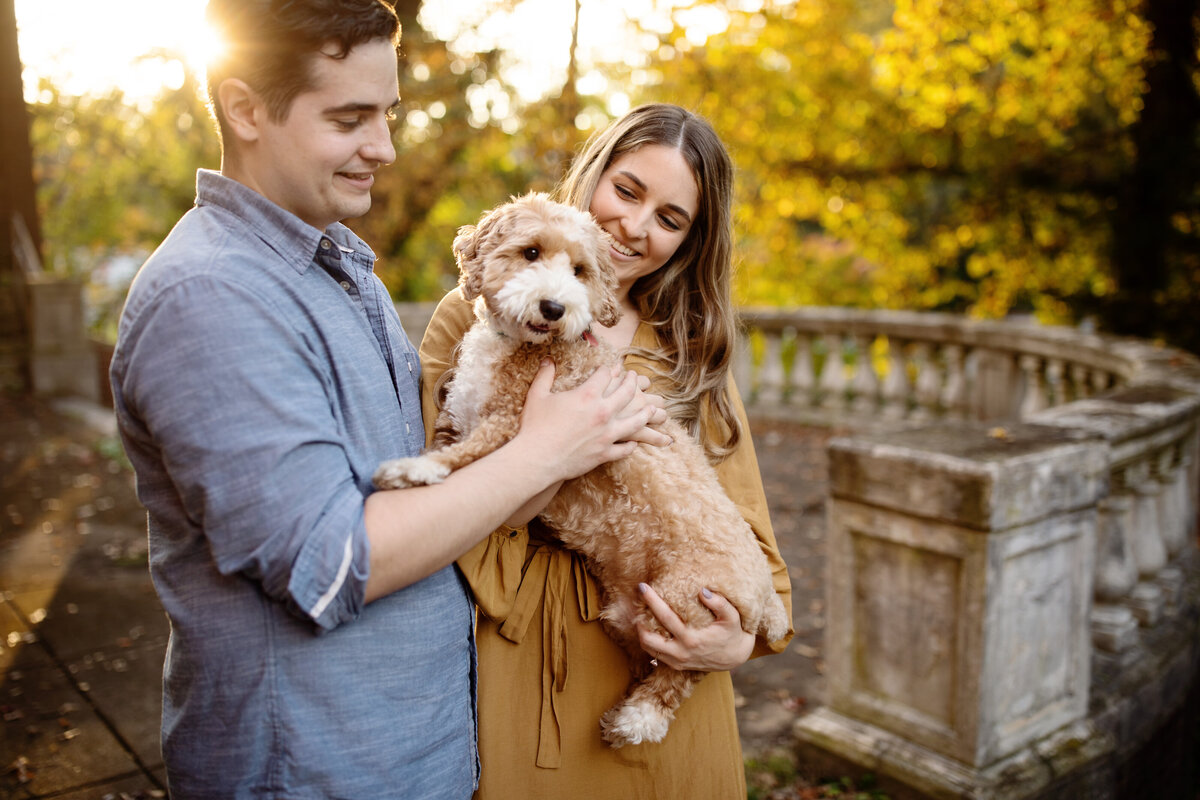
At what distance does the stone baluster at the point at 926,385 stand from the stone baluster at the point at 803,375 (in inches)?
52.9

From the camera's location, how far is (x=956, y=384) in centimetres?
925

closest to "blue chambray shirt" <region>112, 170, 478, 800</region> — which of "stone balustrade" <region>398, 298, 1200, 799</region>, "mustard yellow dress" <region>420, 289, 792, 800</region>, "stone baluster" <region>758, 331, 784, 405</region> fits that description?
"mustard yellow dress" <region>420, 289, 792, 800</region>

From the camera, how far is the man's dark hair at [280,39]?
1412 millimetres

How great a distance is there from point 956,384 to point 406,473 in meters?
8.76

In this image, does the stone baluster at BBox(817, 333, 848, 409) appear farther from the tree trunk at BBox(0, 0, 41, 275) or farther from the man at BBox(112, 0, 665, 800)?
the tree trunk at BBox(0, 0, 41, 275)

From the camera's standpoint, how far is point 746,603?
6.95ft

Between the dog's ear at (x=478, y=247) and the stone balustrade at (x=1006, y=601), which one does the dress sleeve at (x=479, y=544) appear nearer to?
the dog's ear at (x=478, y=247)

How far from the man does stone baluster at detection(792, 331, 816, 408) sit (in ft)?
30.6

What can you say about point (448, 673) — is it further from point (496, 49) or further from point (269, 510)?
point (496, 49)

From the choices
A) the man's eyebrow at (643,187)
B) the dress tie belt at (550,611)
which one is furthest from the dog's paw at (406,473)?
the man's eyebrow at (643,187)

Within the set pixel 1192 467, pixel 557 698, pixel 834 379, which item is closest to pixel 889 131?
pixel 834 379

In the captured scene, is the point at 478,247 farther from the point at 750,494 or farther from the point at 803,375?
the point at 803,375

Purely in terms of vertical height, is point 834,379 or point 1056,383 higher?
point 1056,383

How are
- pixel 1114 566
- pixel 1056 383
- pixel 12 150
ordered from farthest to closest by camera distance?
pixel 12 150
pixel 1056 383
pixel 1114 566
